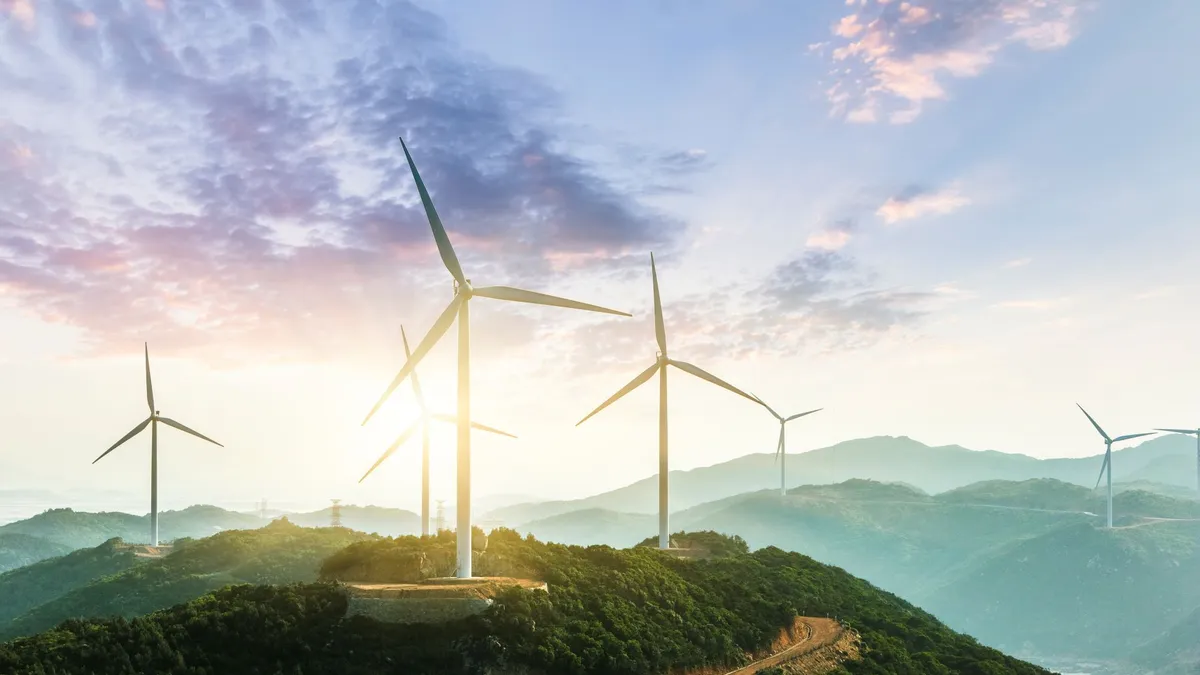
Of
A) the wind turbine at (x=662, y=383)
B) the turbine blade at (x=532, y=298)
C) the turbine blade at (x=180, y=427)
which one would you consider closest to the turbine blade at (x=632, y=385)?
the wind turbine at (x=662, y=383)

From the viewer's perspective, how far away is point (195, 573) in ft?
497

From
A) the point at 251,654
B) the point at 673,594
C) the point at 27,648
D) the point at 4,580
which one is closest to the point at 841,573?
the point at 673,594

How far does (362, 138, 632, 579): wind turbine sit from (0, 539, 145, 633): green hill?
438ft

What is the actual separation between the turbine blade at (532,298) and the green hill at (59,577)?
136m

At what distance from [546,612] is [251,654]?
19017 millimetres

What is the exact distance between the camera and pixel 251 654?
55469mm

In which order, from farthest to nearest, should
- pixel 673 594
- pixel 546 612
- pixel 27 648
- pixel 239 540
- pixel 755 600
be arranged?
1. pixel 239 540
2. pixel 755 600
3. pixel 673 594
4. pixel 546 612
5. pixel 27 648

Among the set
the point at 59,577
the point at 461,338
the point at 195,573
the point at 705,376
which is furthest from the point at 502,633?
the point at 59,577

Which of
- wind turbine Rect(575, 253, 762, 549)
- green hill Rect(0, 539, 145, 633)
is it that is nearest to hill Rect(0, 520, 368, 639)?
green hill Rect(0, 539, 145, 633)

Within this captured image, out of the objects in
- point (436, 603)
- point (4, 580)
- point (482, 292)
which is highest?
point (482, 292)

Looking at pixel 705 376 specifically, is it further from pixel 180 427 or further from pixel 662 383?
pixel 180 427

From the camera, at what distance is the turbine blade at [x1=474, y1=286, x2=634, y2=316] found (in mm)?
71938

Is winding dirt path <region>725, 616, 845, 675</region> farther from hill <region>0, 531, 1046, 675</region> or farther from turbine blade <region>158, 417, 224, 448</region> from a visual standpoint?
turbine blade <region>158, 417, 224, 448</region>

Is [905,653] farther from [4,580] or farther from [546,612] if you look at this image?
[4,580]
